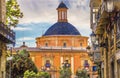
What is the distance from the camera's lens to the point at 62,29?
12475 centimetres

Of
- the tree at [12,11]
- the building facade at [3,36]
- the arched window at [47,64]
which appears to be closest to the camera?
the building facade at [3,36]

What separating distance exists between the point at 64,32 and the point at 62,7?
1412 cm

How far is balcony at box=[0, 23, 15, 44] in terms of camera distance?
86.9 feet

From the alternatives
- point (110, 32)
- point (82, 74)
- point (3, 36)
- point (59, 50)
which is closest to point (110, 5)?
point (110, 32)

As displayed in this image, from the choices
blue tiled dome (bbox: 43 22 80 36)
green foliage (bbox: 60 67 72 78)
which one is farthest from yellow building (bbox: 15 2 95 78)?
green foliage (bbox: 60 67 72 78)

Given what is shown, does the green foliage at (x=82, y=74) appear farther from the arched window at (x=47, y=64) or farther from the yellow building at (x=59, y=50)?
the arched window at (x=47, y=64)

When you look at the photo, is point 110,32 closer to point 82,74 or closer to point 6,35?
point 6,35

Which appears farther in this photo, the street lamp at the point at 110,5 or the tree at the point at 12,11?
the tree at the point at 12,11

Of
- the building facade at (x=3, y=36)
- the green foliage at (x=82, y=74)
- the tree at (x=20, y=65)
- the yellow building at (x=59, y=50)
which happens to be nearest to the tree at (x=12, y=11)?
the building facade at (x=3, y=36)

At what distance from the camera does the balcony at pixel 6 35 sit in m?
26.5

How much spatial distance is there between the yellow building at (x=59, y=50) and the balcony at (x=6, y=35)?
287ft

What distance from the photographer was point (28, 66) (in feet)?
246

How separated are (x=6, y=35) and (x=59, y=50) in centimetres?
9403

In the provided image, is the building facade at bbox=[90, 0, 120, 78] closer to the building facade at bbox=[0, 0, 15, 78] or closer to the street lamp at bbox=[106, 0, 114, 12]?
the street lamp at bbox=[106, 0, 114, 12]
